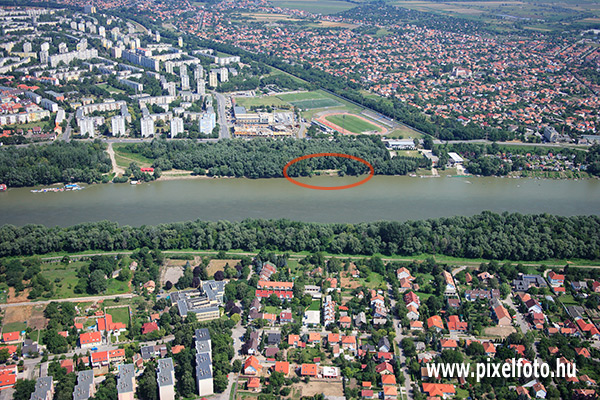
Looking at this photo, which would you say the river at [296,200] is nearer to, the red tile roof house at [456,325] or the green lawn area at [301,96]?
the red tile roof house at [456,325]

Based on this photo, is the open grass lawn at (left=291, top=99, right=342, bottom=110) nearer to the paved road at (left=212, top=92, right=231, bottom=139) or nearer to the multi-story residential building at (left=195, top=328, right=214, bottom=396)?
the paved road at (left=212, top=92, right=231, bottom=139)

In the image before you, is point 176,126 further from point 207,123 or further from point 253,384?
point 253,384

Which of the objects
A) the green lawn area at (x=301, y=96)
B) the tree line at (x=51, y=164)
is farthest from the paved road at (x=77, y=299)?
the green lawn area at (x=301, y=96)

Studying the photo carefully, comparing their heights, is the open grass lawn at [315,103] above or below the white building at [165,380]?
above

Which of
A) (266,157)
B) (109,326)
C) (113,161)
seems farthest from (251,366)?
(113,161)

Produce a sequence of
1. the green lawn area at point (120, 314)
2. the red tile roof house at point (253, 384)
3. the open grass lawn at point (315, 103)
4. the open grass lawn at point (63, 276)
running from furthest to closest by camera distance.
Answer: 1. the open grass lawn at point (315, 103)
2. the open grass lawn at point (63, 276)
3. the green lawn area at point (120, 314)
4. the red tile roof house at point (253, 384)

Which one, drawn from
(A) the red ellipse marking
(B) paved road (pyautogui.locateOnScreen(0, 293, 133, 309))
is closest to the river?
(A) the red ellipse marking

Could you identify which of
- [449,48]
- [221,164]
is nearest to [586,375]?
[221,164]

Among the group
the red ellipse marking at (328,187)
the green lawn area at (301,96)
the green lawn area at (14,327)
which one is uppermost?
the green lawn area at (301,96)
